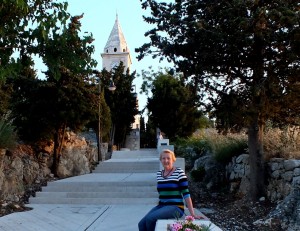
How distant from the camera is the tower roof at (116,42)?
45781mm

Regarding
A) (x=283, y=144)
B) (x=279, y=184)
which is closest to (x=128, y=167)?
(x=283, y=144)

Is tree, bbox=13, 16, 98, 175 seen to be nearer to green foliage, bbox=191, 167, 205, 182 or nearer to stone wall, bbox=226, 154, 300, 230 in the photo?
green foliage, bbox=191, 167, 205, 182

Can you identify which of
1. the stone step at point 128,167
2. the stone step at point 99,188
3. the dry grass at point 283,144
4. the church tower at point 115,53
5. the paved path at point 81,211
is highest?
the church tower at point 115,53

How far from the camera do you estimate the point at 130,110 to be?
26969mm

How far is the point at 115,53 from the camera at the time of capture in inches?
1779

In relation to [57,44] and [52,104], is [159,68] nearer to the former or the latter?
[52,104]

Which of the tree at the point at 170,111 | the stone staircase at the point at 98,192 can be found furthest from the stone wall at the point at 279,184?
the tree at the point at 170,111

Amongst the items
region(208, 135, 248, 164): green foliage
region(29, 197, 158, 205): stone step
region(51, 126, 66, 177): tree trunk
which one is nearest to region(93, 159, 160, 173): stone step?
region(51, 126, 66, 177): tree trunk

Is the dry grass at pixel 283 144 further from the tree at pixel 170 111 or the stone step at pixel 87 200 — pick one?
the tree at pixel 170 111

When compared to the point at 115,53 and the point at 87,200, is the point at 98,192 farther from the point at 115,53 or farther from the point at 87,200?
the point at 115,53

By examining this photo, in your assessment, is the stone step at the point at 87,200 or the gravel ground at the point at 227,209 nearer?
the gravel ground at the point at 227,209

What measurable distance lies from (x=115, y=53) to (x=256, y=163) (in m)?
37.9

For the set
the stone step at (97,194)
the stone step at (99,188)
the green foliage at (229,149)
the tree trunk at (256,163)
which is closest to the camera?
the tree trunk at (256,163)

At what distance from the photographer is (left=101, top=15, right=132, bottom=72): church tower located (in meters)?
44.7
